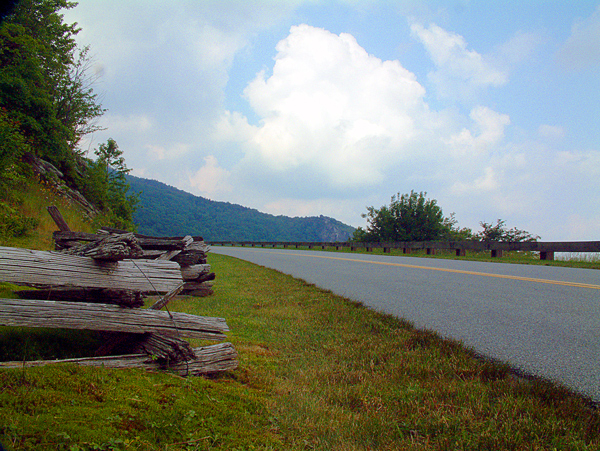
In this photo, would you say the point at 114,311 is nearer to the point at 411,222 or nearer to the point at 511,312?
the point at 511,312

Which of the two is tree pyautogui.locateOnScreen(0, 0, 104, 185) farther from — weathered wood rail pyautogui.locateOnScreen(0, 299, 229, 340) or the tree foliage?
weathered wood rail pyautogui.locateOnScreen(0, 299, 229, 340)

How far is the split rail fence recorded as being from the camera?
3.02 meters

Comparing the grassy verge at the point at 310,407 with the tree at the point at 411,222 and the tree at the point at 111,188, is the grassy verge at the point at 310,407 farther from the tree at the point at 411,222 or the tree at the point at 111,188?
the tree at the point at 411,222

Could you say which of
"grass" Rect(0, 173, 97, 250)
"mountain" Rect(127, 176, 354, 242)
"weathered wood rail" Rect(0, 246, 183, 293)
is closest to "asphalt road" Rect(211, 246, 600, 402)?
"weathered wood rail" Rect(0, 246, 183, 293)

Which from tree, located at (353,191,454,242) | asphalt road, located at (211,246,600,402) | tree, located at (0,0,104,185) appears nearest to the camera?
asphalt road, located at (211,246,600,402)

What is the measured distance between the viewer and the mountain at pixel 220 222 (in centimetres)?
9806

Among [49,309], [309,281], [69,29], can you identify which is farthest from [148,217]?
[49,309]

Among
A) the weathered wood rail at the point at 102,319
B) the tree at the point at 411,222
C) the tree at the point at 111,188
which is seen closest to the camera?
the weathered wood rail at the point at 102,319

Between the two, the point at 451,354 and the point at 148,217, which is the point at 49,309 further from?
the point at 148,217

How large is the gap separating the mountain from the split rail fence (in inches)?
3341

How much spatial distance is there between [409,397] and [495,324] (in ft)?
9.10

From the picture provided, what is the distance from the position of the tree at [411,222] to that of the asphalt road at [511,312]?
27.8 metres

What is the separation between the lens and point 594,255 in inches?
617

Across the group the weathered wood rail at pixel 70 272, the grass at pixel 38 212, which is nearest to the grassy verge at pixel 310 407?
the weathered wood rail at pixel 70 272
